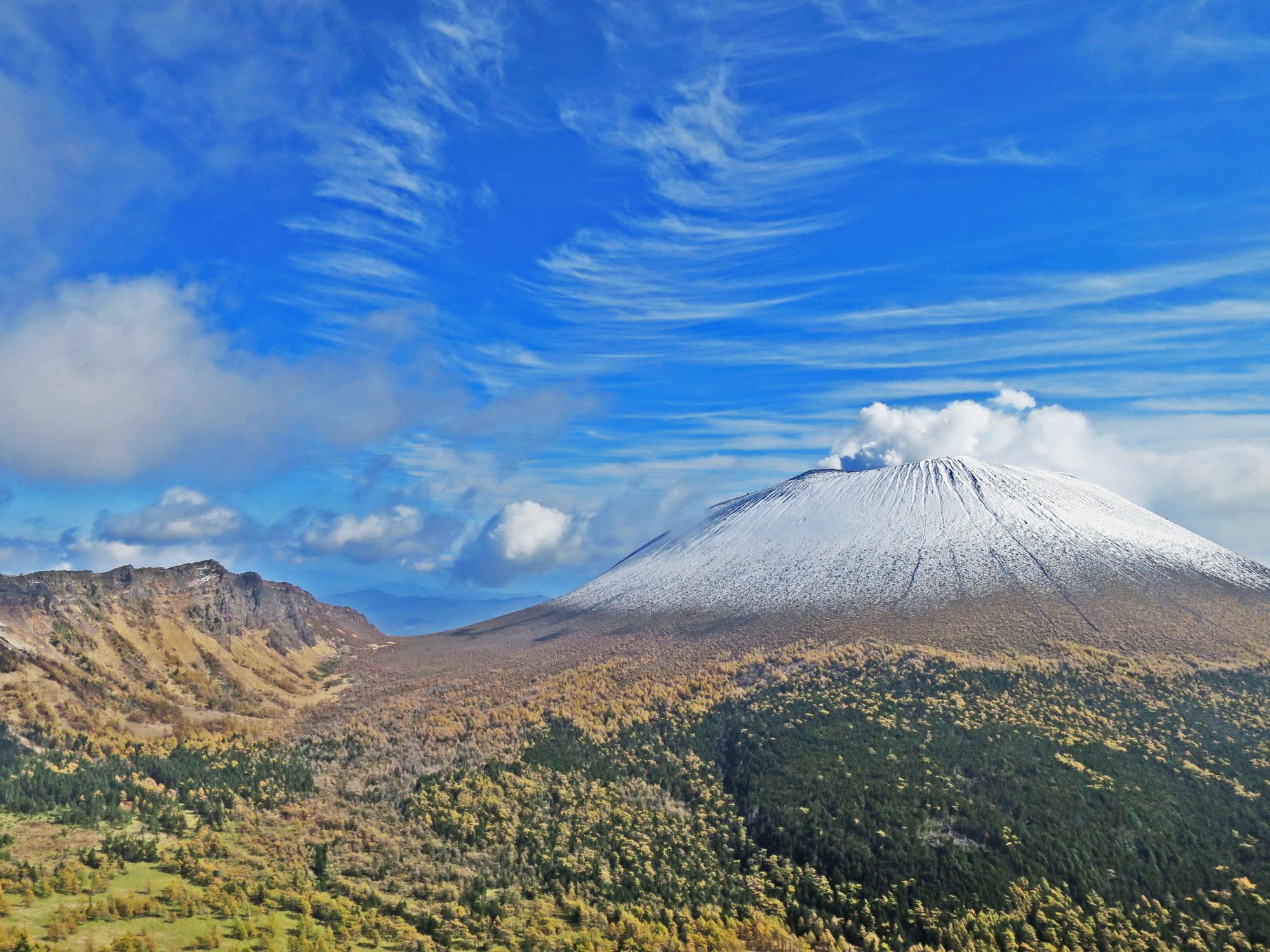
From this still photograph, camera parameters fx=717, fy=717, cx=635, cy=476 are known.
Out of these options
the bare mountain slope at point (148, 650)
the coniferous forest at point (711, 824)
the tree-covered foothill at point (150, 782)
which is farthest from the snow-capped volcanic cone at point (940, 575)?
the tree-covered foothill at point (150, 782)

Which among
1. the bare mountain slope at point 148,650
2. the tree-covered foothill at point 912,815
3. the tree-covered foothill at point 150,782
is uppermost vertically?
the bare mountain slope at point 148,650

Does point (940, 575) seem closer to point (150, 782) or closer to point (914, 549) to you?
point (914, 549)

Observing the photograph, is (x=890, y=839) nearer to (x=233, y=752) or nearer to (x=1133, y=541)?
(x=233, y=752)

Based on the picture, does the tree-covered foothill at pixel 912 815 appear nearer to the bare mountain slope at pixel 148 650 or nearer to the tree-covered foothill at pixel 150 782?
the tree-covered foothill at pixel 150 782

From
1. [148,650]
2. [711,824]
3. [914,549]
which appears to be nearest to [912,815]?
[711,824]

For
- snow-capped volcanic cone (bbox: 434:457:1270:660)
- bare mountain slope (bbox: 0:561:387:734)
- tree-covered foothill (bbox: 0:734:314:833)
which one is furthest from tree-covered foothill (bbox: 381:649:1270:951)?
bare mountain slope (bbox: 0:561:387:734)

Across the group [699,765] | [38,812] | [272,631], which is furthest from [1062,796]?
[272,631]
